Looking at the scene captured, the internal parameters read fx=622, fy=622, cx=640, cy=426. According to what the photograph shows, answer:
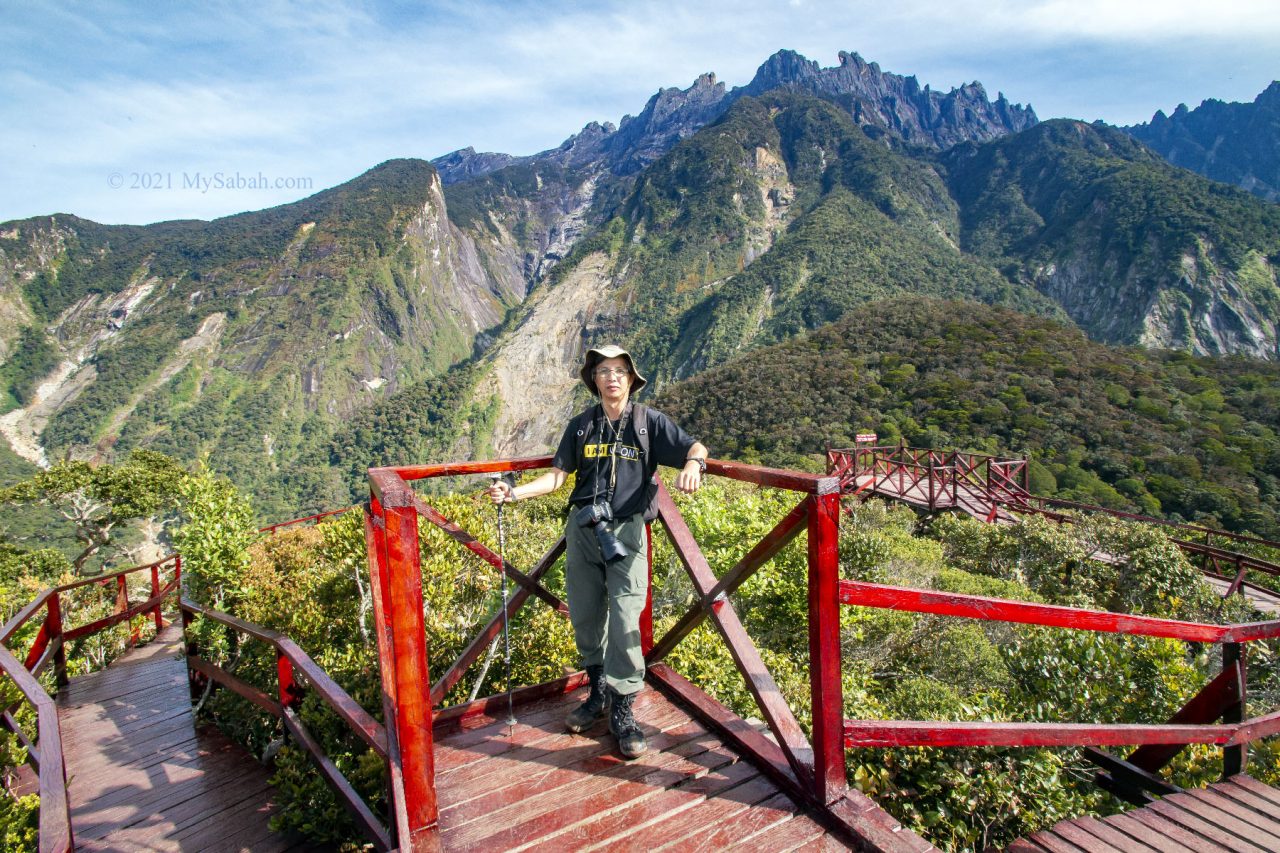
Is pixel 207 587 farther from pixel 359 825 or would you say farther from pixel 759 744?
pixel 759 744

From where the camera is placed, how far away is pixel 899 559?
10961mm

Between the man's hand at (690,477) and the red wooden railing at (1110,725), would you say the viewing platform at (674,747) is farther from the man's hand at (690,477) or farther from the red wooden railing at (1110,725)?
the man's hand at (690,477)

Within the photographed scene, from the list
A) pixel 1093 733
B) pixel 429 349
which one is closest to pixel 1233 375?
pixel 1093 733

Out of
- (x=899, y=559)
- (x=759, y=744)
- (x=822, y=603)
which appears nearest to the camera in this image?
(x=822, y=603)

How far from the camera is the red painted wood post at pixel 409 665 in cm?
174

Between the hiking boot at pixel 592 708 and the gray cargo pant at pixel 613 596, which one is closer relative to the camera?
the gray cargo pant at pixel 613 596

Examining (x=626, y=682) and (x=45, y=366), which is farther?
(x=45, y=366)

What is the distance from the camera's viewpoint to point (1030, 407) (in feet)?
128

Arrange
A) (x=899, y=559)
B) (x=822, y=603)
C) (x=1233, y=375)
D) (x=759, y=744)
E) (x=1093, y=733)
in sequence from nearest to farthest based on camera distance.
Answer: (x=822, y=603) < (x=1093, y=733) < (x=759, y=744) < (x=899, y=559) < (x=1233, y=375)

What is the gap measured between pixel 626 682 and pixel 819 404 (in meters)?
46.1

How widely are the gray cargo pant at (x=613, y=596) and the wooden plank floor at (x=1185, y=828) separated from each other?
1.45 metres

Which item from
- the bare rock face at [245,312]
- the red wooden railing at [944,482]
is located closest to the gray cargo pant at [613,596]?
the red wooden railing at [944,482]

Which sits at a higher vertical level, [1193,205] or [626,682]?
[1193,205]

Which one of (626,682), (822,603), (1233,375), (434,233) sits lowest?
(1233,375)
